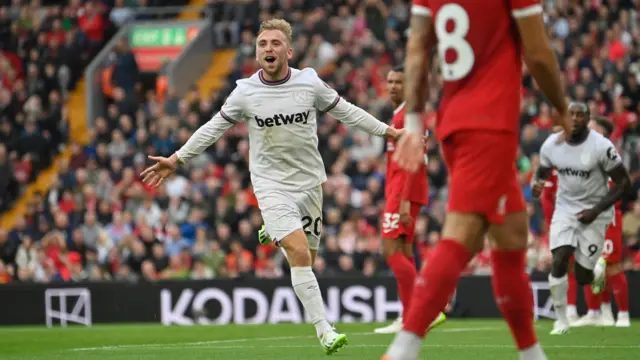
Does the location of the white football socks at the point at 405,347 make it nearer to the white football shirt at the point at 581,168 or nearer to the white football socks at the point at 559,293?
the white football socks at the point at 559,293

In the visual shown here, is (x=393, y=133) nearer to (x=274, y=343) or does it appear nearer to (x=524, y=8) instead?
(x=274, y=343)

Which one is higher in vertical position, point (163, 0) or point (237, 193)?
point (163, 0)

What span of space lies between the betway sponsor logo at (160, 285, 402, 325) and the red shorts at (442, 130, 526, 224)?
12471 millimetres

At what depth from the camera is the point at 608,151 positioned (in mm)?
13234

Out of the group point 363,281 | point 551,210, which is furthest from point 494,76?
point 363,281

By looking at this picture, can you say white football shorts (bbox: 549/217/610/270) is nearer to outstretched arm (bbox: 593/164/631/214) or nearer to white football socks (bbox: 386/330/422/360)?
outstretched arm (bbox: 593/164/631/214)

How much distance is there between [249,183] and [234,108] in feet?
42.7

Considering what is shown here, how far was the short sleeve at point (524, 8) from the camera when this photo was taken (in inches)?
254

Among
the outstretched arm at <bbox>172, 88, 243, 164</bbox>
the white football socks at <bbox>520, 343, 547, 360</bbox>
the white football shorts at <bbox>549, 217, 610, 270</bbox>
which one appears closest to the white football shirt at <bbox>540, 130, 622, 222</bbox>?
the white football shorts at <bbox>549, 217, 610, 270</bbox>

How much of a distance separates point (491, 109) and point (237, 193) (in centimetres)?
1663

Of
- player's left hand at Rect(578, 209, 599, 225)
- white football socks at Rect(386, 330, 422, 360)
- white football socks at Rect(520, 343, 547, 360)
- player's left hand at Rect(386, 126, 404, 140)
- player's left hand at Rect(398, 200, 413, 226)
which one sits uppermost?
player's left hand at Rect(386, 126, 404, 140)

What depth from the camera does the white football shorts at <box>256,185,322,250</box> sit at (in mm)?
10203

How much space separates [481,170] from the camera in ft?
20.8

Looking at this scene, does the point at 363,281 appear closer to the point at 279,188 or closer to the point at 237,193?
the point at 237,193
